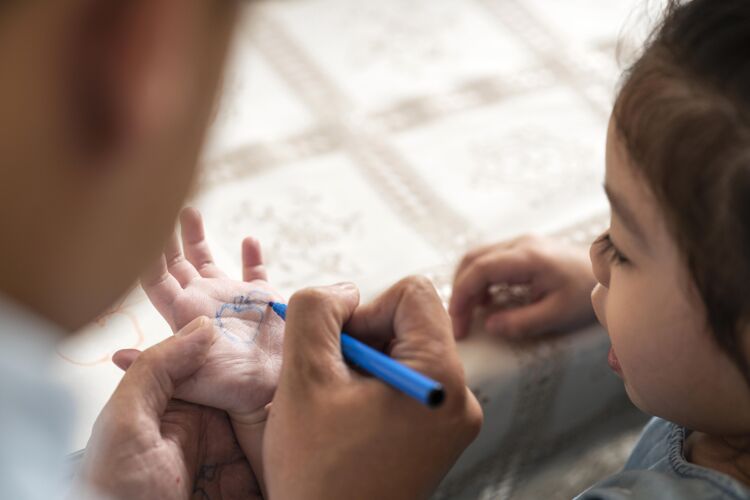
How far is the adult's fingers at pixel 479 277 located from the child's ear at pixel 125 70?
18.8 inches

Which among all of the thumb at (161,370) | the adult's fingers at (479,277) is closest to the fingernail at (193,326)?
the thumb at (161,370)

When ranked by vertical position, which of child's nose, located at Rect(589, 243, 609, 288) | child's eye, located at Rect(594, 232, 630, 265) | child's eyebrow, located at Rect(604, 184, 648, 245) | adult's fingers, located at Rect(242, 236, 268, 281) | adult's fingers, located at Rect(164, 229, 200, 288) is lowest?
adult's fingers, located at Rect(242, 236, 268, 281)

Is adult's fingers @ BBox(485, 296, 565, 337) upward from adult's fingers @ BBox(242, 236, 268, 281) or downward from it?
downward

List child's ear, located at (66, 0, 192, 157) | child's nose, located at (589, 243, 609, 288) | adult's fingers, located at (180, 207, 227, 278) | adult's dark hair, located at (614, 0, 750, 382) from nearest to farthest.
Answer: child's ear, located at (66, 0, 192, 157), adult's dark hair, located at (614, 0, 750, 382), child's nose, located at (589, 243, 609, 288), adult's fingers, located at (180, 207, 227, 278)

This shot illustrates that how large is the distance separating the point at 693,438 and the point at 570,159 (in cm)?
39

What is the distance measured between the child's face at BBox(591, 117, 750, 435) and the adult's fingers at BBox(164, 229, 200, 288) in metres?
0.33

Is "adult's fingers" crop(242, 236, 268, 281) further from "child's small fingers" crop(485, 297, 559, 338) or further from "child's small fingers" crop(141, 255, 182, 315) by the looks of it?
"child's small fingers" crop(485, 297, 559, 338)

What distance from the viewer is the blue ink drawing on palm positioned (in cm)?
77

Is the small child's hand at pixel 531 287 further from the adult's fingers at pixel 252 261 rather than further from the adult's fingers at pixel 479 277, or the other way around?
the adult's fingers at pixel 252 261

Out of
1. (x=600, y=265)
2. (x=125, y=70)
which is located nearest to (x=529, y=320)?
(x=600, y=265)

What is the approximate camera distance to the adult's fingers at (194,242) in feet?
2.75

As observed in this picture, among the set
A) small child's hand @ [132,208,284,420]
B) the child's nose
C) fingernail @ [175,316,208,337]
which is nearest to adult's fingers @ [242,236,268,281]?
small child's hand @ [132,208,284,420]

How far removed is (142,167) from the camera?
0.45 m

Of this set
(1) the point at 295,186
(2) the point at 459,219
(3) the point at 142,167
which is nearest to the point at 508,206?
(2) the point at 459,219
